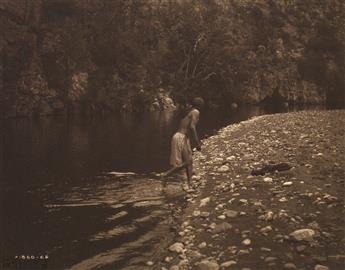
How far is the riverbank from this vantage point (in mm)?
8836

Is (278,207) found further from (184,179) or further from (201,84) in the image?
(201,84)

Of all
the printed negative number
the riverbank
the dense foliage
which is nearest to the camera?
the riverbank

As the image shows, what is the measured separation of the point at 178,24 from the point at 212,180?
6620 centimetres

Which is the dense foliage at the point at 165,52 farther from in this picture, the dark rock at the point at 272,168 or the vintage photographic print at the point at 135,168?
the dark rock at the point at 272,168

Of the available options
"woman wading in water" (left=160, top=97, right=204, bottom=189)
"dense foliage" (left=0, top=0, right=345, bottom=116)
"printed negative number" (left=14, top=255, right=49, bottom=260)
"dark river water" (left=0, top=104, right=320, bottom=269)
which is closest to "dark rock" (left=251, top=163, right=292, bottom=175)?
"woman wading in water" (left=160, top=97, right=204, bottom=189)

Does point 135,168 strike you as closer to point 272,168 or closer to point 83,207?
point 83,207

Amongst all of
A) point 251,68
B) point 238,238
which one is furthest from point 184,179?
point 251,68

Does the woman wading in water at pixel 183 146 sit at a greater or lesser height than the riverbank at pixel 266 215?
greater

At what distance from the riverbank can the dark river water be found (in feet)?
3.20

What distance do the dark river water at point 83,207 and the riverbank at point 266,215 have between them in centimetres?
98

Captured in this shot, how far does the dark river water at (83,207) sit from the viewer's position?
10070 mm

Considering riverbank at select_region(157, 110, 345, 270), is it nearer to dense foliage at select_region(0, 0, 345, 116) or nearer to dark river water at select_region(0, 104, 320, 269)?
dark river water at select_region(0, 104, 320, 269)

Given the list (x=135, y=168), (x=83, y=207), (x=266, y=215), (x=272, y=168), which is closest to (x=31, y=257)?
(x=83, y=207)

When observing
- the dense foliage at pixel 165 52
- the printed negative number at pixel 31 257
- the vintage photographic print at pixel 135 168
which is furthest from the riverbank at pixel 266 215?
the dense foliage at pixel 165 52
